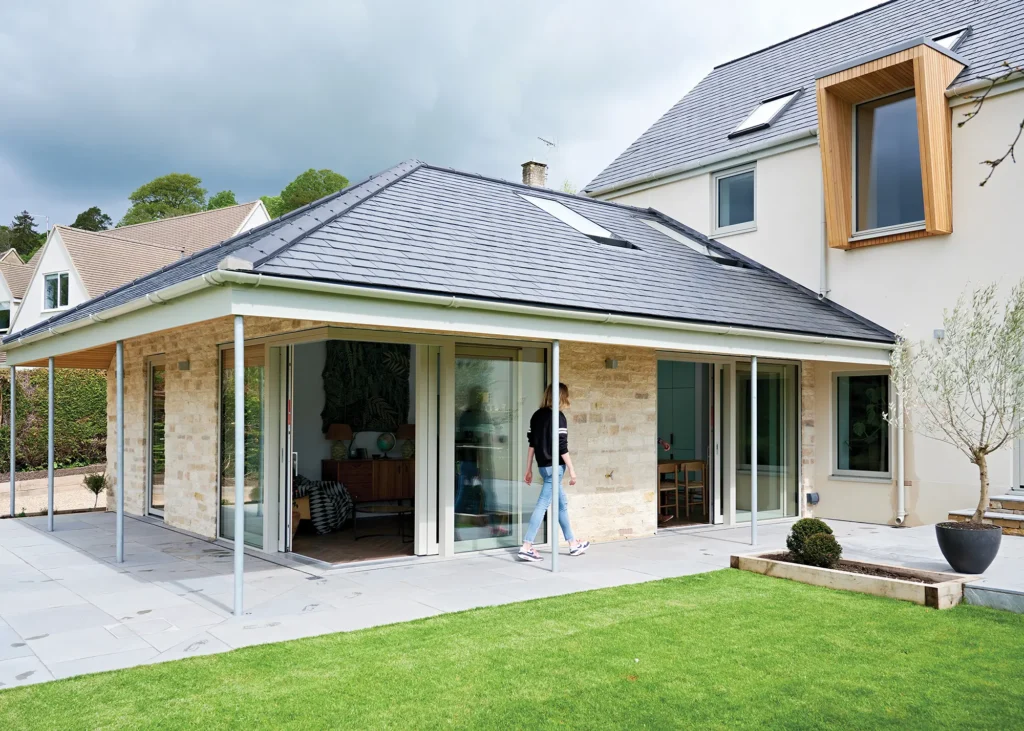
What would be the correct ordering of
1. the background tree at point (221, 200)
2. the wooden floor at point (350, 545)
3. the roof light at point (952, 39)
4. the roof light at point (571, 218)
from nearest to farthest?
the wooden floor at point (350, 545) → the roof light at point (571, 218) → the roof light at point (952, 39) → the background tree at point (221, 200)

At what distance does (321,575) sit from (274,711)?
368 centimetres

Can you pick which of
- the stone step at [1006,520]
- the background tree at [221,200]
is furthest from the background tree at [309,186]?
the stone step at [1006,520]

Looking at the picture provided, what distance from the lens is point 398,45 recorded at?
853 inches

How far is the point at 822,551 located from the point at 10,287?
4360 cm

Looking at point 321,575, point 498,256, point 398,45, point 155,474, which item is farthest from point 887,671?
point 398,45

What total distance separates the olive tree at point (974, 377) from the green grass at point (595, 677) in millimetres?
3119

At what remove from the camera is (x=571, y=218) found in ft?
40.0

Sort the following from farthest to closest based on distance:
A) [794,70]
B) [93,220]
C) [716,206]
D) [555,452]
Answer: [93,220], [794,70], [716,206], [555,452]

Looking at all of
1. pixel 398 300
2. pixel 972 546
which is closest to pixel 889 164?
pixel 972 546

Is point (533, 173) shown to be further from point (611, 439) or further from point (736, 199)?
point (611, 439)

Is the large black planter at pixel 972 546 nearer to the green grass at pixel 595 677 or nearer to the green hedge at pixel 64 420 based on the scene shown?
the green grass at pixel 595 677

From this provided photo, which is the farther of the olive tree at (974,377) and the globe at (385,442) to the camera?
the globe at (385,442)

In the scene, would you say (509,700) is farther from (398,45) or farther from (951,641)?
(398,45)

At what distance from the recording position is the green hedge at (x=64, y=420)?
70.7ft
